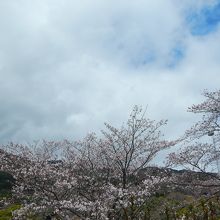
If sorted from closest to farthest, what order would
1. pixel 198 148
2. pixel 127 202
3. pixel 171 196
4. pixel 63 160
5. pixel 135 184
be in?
pixel 127 202, pixel 198 148, pixel 135 184, pixel 63 160, pixel 171 196

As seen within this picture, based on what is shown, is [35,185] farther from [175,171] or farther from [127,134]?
[175,171]

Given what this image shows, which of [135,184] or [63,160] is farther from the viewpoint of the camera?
[63,160]

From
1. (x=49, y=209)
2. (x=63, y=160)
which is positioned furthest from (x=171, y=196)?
(x=49, y=209)

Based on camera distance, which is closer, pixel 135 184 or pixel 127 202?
pixel 127 202

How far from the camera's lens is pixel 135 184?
15156 millimetres

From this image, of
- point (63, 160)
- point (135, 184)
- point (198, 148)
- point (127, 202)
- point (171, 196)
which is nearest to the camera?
point (127, 202)

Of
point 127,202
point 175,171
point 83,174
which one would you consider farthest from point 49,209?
point 175,171

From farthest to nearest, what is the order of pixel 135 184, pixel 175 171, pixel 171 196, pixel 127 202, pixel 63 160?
pixel 171 196
pixel 63 160
pixel 175 171
pixel 135 184
pixel 127 202

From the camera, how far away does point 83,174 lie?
52.5ft

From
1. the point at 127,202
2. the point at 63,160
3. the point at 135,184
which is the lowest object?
the point at 127,202

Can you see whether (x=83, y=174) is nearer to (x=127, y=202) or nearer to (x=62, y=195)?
(x=62, y=195)

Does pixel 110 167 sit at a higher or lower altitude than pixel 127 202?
higher

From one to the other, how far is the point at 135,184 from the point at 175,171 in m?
2.01

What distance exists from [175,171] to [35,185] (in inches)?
221
